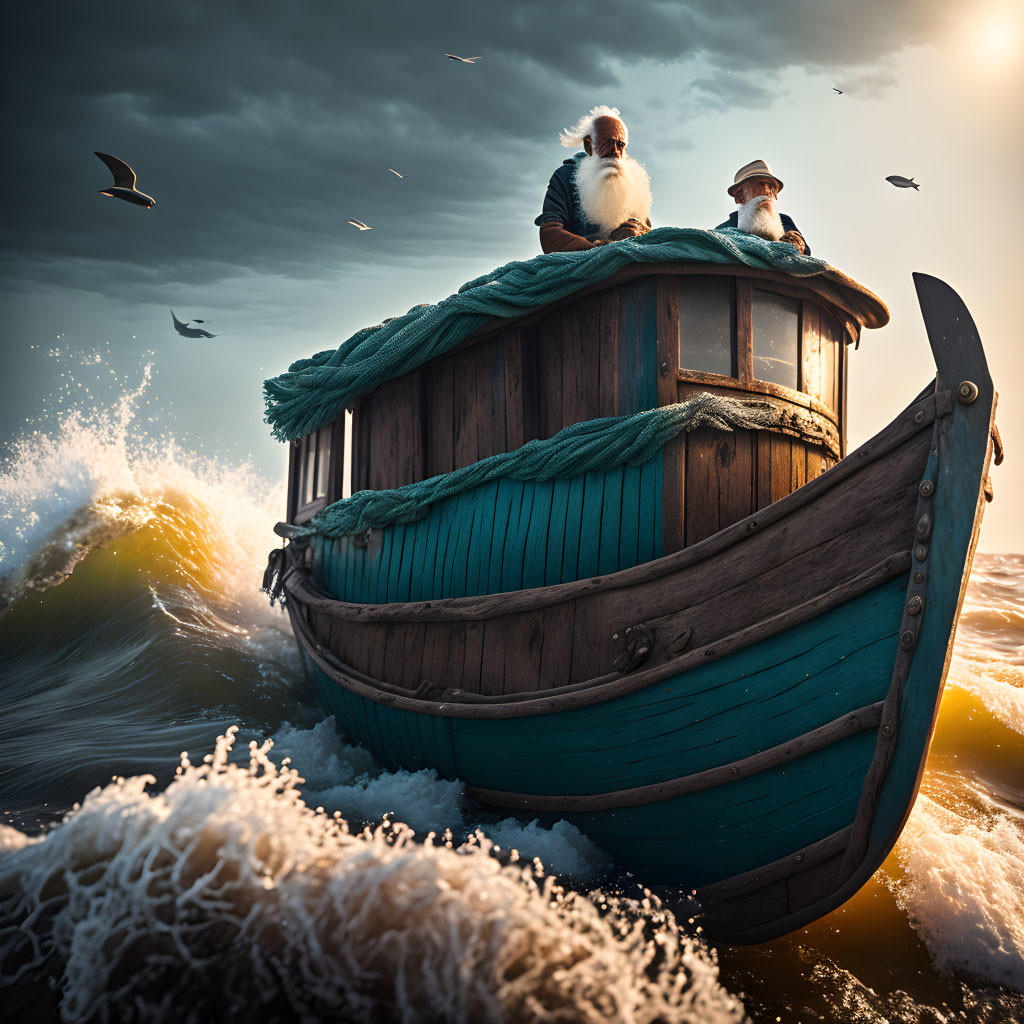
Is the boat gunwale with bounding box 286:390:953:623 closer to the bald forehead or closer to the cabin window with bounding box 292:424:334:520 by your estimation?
the cabin window with bounding box 292:424:334:520

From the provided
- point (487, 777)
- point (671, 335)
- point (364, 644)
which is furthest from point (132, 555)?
point (671, 335)

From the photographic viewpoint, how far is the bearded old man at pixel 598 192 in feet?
15.4

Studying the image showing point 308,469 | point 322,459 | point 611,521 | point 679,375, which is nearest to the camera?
point 611,521

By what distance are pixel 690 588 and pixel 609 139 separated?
3078 mm

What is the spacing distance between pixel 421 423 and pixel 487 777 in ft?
6.85

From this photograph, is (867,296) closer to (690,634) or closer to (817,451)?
(817,451)

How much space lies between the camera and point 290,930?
2393 mm

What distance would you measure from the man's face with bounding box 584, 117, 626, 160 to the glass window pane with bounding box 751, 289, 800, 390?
1.51 meters

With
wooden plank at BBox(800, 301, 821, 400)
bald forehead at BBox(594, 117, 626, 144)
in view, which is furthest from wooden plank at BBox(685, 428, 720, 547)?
bald forehead at BBox(594, 117, 626, 144)

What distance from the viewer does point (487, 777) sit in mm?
3947

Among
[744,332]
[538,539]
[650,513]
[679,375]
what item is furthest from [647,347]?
[538,539]

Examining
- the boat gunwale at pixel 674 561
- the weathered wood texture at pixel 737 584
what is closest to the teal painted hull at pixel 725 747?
the weathered wood texture at pixel 737 584

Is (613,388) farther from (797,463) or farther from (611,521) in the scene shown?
(797,463)

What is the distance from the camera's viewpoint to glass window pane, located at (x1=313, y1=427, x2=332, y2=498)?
600 cm
